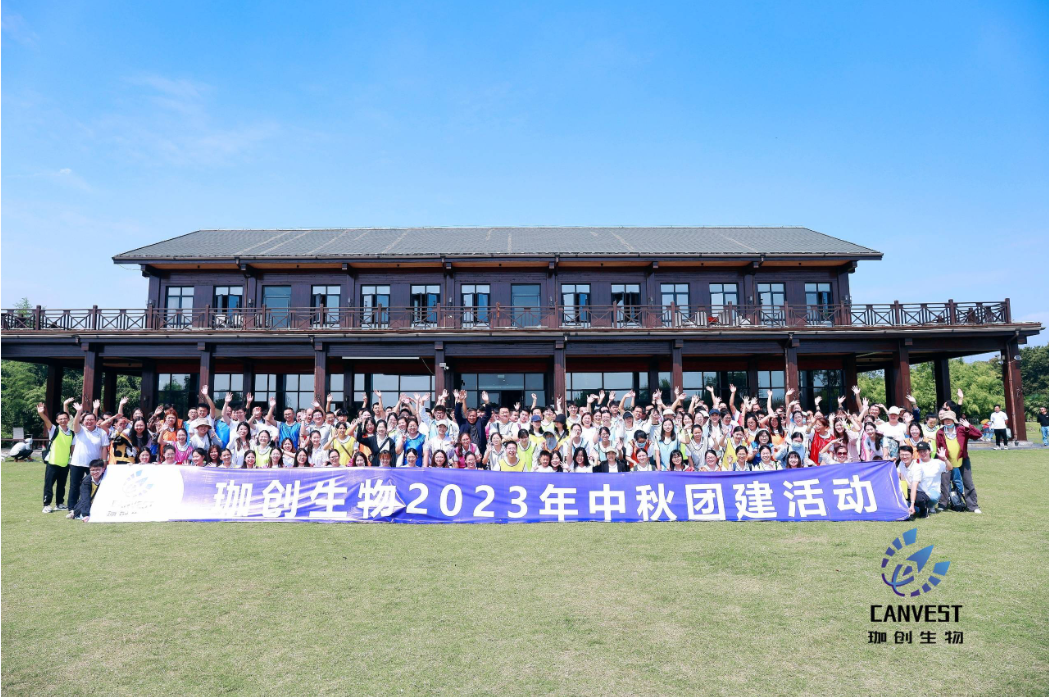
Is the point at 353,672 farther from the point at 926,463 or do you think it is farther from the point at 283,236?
the point at 283,236

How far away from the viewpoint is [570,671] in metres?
4.02

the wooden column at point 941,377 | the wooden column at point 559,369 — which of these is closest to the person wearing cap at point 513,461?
the wooden column at point 559,369

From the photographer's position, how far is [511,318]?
2425cm

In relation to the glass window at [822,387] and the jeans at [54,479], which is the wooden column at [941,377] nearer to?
the glass window at [822,387]

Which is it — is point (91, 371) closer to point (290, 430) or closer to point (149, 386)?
point (149, 386)

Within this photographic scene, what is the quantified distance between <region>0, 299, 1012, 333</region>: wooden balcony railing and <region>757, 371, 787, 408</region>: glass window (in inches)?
101

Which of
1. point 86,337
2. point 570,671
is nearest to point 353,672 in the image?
point 570,671

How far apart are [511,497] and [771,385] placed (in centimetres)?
1938

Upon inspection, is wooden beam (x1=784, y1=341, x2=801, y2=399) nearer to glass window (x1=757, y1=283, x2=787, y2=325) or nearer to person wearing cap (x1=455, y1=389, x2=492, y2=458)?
glass window (x1=757, y1=283, x2=787, y2=325)

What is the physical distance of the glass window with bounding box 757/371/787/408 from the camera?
2519 centimetres

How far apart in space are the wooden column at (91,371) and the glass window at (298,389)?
6.46 metres

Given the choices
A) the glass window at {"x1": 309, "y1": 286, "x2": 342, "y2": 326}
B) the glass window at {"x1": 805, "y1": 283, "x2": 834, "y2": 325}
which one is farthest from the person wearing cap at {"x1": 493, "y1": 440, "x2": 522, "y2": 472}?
the glass window at {"x1": 805, "y1": 283, "x2": 834, "y2": 325}

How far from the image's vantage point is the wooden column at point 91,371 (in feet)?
68.7

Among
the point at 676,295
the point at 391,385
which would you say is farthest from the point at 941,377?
the point at 391,385
